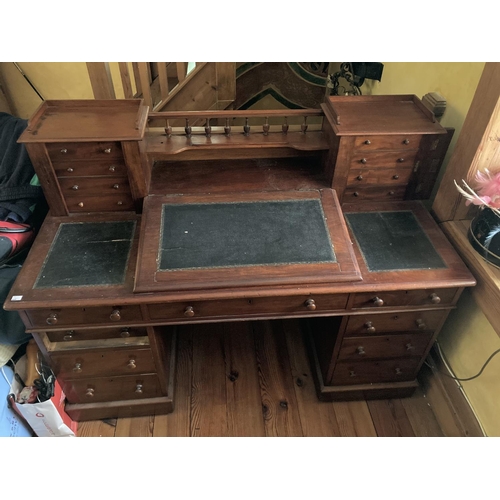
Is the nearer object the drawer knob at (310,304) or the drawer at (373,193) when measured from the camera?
the drawer knob at (310,304)

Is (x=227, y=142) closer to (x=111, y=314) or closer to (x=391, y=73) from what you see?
(x=111, y=314)

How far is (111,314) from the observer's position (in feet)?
4.37

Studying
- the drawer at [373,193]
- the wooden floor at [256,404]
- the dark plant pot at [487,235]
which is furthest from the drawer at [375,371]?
the drawer at [373,193]

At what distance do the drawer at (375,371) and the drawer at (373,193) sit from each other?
664 millimetres

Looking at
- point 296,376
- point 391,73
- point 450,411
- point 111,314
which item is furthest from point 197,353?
point 391,73

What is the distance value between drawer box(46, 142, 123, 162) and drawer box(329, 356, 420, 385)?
120 centimetres

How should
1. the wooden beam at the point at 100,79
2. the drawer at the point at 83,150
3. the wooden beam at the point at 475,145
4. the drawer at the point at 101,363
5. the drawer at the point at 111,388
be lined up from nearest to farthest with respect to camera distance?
the wooden beam at the point at 475,145 < the drawer at the point at 83,150 < the drawer at the point at 101,363 < the drawer at the point at 111,388 < the wooden beam at the point at 100,79

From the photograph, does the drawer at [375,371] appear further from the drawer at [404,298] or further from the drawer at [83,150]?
the drawer at [83,150]

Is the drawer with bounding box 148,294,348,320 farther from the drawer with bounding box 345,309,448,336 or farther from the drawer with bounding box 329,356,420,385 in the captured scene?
the drawer with bounding box 329,356,420,385

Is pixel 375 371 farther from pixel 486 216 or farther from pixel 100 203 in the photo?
pixel 100 203

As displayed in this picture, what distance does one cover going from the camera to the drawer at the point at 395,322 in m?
1.51

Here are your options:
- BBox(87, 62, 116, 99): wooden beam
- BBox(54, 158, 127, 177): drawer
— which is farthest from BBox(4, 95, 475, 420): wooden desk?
BBox(87, 62, 116, 99): wooden beam

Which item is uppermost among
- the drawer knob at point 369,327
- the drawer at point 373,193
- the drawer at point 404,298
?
the drawer at point 373,193

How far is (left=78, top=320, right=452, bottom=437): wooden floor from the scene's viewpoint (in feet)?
5.71
